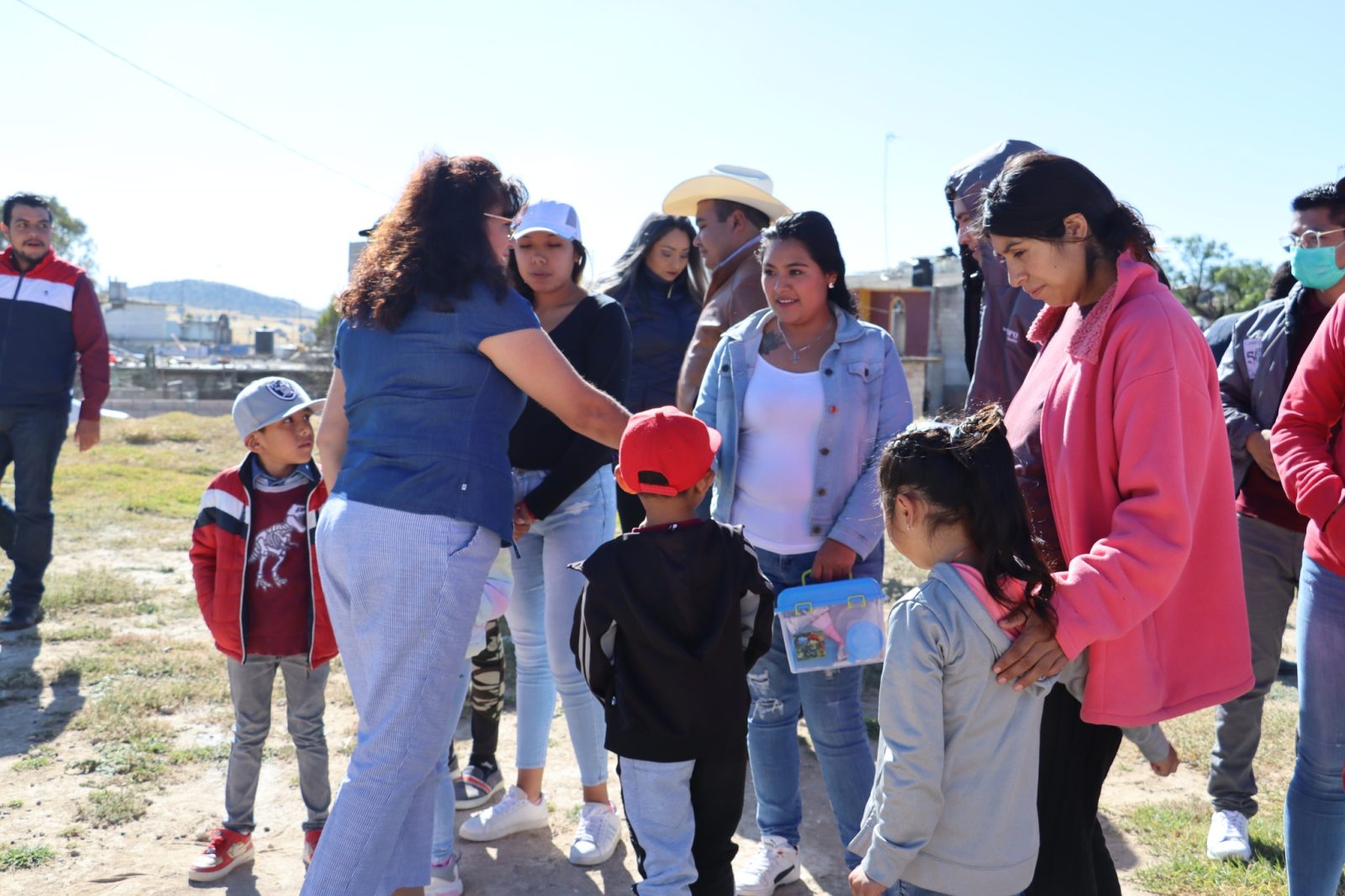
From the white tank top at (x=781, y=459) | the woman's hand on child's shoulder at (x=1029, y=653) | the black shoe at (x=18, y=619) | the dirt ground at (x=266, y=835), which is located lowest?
the dirt ground at (x=266, y=835)

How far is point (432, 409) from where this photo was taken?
2.61 m

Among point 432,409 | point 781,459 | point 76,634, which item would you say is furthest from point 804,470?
point 76,634

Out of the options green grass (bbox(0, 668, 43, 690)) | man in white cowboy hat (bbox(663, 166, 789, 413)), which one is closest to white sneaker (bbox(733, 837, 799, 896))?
man in white cowboy hat (bbox(663, 166, 789, 413))

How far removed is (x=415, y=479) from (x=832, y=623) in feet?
4.10

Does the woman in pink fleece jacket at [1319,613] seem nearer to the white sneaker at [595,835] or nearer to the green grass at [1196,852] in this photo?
the green grass at [1196,852]

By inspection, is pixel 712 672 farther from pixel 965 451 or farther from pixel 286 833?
pixel 286 833

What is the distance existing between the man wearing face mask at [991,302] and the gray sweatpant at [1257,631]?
1.26m

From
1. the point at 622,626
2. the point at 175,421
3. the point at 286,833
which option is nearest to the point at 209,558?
the point at 286,833

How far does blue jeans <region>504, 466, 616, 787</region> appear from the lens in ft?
11.9

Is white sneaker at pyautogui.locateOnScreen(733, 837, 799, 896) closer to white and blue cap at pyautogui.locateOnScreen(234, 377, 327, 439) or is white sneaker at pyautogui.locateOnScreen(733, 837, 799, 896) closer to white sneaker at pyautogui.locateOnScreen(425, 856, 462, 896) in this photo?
white sneaker at pyautogui.locateOnScreen(425, 856, 462, 896)

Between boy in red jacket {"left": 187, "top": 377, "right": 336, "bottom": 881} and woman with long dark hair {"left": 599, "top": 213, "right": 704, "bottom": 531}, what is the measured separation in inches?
71.1

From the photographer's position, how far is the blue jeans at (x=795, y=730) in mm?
3219

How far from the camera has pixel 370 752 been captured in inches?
102

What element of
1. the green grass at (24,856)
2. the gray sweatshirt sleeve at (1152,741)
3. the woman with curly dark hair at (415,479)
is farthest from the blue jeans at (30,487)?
the gray sweatshirt sleeve at (1152,741)
